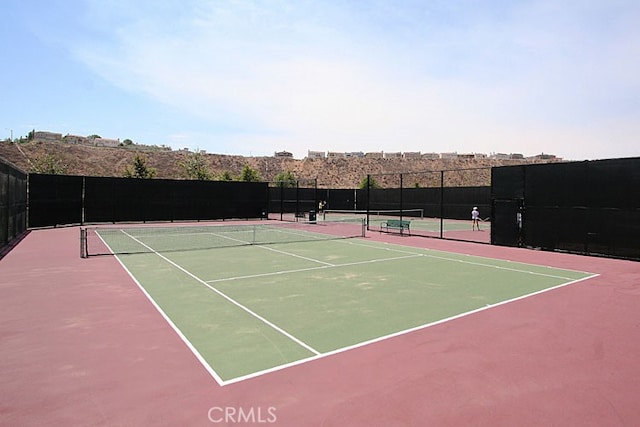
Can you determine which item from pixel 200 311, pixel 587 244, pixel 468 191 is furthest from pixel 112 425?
pixel 468 191

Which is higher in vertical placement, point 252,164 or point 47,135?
point 47,135

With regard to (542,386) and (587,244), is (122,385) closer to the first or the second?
(542,386)

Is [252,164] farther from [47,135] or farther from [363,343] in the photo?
[363,343]

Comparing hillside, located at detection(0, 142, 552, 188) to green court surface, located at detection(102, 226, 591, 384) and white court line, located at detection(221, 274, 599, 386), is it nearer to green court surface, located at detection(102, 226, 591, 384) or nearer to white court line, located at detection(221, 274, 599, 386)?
green court surface, located at detection(102, 226, 591, 384)

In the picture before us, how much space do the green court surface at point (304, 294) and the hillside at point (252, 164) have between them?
204 feet

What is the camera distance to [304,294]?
9516mm

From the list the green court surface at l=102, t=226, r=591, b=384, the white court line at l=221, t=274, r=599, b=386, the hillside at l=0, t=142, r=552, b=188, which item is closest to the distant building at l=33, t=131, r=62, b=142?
the hillside at l=0, t=142, r=552, b=188

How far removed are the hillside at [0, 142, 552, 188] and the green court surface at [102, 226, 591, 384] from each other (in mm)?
62318

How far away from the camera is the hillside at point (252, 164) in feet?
224

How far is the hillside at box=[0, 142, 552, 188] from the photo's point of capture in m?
68.2

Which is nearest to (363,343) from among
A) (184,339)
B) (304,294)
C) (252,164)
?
(184,339)

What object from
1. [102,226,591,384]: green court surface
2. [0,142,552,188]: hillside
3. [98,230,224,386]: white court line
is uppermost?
[0,142,552,188]: hillside

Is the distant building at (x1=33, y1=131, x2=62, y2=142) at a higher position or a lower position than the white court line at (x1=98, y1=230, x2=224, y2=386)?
higher

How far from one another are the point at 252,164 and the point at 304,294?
8819 cm
